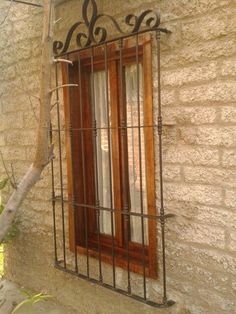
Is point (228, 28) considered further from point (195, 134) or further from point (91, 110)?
point (91, 110)

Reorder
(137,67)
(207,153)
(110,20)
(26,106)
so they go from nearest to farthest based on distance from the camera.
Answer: (207,153) < (137,67) < (110,20) < (26,106)

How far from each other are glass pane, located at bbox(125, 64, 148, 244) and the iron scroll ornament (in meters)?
0.29

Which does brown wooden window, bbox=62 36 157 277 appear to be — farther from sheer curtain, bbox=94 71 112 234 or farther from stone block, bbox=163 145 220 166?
stone block, bbox=163 145 220 166

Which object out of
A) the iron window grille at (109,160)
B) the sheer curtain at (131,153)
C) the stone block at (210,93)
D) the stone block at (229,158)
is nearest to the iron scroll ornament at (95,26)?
the iron window grille at (109,160)

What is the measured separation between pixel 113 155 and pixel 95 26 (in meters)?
0.98

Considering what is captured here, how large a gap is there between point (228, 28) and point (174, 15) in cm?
41

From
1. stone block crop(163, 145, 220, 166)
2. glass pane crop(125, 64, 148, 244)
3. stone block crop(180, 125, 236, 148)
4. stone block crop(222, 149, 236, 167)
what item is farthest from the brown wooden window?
stone block crop(222, 149, 236, 167)

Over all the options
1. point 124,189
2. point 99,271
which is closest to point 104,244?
point 99,271

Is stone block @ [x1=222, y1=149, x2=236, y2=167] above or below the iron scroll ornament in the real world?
below

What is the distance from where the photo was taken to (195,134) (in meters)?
2.56

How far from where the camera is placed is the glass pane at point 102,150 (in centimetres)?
330

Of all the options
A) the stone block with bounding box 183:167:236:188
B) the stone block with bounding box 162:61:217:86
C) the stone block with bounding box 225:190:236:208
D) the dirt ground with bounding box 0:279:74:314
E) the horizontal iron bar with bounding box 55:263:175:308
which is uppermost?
the stone block with bounding box 162:61:217:86

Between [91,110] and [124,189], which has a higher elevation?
[91,110]

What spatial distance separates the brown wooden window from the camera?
2.84 m
